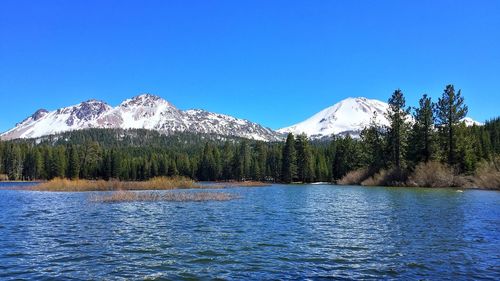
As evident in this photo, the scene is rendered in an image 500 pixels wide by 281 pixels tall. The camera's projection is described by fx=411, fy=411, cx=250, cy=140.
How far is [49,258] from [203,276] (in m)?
7.89

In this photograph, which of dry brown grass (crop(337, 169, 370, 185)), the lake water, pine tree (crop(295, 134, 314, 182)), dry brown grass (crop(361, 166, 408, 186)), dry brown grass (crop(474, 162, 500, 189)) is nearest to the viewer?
the lake water

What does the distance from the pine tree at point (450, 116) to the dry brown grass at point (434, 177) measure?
16.4 feet

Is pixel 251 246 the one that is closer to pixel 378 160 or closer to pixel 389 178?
pixel 389 178

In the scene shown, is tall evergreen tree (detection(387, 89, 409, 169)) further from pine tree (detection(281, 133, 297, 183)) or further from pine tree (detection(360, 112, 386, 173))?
pine tree (detection(281, 133, 297, 183))

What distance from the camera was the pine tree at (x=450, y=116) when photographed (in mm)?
88500

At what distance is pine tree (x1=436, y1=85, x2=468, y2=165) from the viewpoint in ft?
290

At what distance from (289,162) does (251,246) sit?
133 meters

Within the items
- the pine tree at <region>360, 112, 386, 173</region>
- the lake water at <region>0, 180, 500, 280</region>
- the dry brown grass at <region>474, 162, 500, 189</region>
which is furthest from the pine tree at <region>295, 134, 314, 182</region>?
the lake water at <region>0, 180, 500, 280</region>

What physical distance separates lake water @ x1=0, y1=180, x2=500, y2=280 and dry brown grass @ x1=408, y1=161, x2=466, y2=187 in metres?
50.6

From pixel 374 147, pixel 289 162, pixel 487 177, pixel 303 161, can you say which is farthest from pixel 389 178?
pixel 303 161

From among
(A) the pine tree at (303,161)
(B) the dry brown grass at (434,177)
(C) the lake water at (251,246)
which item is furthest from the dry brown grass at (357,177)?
(C) the lake water at (251,246)

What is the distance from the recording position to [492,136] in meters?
152

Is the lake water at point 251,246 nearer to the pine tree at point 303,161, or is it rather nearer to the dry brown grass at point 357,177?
the dry brown grass at point 357,177

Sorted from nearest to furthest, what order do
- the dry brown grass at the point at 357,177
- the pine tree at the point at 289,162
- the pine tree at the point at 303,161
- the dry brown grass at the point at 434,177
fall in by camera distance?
the dry brown grass at the point at 434,177, the dry brown grass at the point at 357,177, the pine tree at the point at 289,162, the pine tree at the point at 303,161
